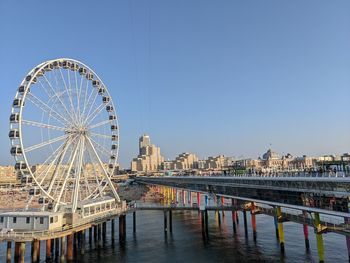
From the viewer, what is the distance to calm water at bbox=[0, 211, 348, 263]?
44.7m

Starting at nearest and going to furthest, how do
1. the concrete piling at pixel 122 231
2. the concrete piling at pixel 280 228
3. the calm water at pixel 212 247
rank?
the calm water at pixel 212 247 < the concrete piling at pixel 280 228 < the concrete piling at pixel 122 231

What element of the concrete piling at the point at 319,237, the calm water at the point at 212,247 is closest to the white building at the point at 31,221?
the calm water at the point at 212,247

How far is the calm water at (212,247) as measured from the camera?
147 ft

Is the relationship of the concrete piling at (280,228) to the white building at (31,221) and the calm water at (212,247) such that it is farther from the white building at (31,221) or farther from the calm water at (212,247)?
the white building at (31,221)

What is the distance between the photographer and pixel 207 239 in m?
57.0

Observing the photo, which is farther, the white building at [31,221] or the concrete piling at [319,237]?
the white building at [31,221]

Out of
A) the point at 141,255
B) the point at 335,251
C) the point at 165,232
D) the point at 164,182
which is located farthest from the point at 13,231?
the point at 164,182

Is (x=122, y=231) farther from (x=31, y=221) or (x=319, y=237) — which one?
(x=319, y=237)

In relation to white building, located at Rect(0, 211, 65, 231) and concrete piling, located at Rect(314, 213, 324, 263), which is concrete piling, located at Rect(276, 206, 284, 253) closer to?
concrete piling, located at Rect(314, 213, 324, 263)

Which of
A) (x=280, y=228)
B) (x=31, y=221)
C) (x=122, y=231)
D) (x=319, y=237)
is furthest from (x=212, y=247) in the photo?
(x=31, y=221)

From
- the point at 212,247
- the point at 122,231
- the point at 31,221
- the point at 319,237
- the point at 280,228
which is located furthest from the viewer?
the point at 122,231

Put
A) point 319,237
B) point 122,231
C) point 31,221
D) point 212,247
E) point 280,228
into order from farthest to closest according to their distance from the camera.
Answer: point 122,231 → point 212,247 → point 280,228 → point 31,221 → point 319,237

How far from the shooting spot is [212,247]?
5141cm

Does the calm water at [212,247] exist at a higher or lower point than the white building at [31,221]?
lower
